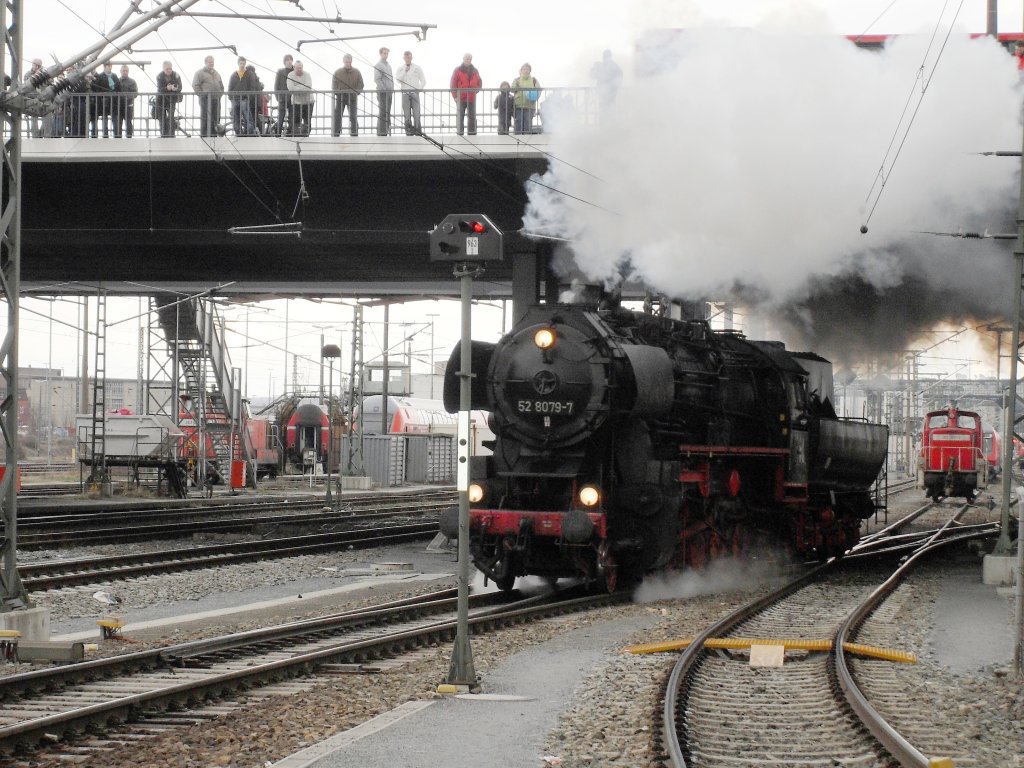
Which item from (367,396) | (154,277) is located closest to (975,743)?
(154,277)

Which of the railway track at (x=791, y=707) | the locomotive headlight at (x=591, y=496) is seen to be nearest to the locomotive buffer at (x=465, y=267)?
the railway track at (x=791, y=707)

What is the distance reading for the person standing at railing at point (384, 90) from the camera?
20203 mm

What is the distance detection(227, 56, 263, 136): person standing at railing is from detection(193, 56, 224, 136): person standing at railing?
0.27 metres

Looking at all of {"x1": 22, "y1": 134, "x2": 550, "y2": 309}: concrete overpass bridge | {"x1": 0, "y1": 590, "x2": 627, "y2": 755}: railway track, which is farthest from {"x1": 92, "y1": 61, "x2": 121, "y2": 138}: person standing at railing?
{"x1": 0, "y1": 590, "x2": 627, "y2": 755}: railway track

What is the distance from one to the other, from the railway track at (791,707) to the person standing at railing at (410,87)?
414 inches

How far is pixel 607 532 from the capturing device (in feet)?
45.7

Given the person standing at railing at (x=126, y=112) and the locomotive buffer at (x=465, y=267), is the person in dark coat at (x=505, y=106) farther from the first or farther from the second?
the locomotive buffer at (x=465, y=267)

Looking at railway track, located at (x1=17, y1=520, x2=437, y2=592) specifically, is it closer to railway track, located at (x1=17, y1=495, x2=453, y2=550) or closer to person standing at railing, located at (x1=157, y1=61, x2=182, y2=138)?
railway track, located at (x1=17, y1=495, x2=453, y2=550)

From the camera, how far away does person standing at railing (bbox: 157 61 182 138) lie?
2070 cm

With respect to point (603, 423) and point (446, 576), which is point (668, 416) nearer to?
point (603, 423)

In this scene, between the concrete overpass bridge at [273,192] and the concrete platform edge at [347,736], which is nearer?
the concrete platform edge at [347,736]

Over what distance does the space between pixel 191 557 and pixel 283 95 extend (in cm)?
770

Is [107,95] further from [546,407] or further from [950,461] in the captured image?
[950,461]

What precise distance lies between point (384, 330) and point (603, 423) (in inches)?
1599
